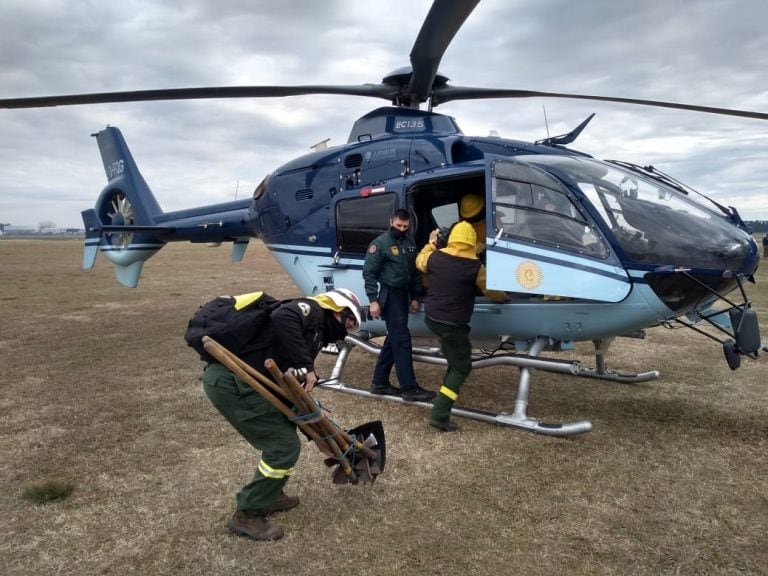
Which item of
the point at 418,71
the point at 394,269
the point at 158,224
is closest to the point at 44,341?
the point at 158,224

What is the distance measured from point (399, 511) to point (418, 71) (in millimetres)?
4241

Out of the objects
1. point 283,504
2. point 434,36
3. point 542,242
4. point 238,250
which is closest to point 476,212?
point 542,242

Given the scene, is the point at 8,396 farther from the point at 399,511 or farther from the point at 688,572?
the point at 688,572

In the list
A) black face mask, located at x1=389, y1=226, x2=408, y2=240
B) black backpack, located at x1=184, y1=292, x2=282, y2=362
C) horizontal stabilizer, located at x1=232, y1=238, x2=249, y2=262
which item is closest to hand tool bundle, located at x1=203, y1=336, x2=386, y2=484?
black backpack, located at x1=184, y1=292, x2=282, y2=362

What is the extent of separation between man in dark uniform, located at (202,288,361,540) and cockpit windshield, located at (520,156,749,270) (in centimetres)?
245

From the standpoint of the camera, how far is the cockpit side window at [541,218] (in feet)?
14.4

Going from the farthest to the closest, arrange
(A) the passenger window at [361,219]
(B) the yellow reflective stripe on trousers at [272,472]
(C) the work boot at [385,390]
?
(A) the passenger window at [361,219] → (C) the work boot at [385,390] → (B) the yellow reflective stripe on trousers at [272,472]

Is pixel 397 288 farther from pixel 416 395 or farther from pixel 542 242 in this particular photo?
pixel 542 242

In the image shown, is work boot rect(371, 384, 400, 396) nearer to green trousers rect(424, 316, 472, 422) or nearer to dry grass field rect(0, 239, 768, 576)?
dry grass field rect(0, 239, 768, 576)

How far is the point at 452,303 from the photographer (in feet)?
15.1

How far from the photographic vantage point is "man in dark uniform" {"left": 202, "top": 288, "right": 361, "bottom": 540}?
2955 millimetres

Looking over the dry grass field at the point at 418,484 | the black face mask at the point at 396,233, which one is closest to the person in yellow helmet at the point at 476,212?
the black face mask at the point at 396,233

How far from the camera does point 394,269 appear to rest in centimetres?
518

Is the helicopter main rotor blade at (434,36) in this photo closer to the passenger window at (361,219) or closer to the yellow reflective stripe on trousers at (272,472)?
the passenger window at (361,219)
